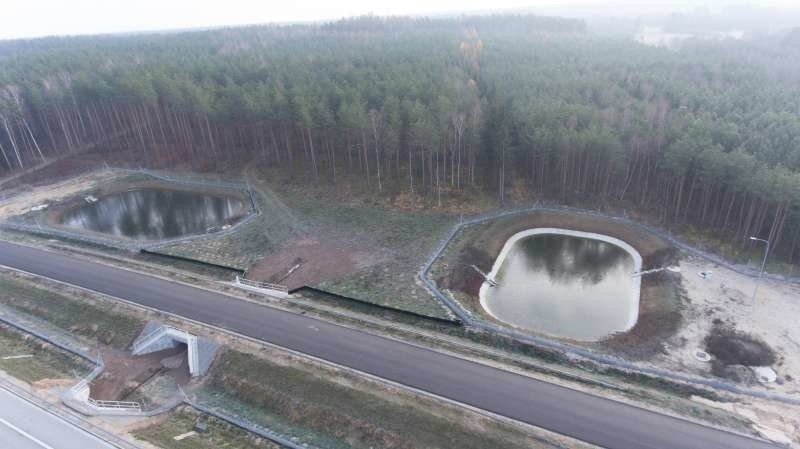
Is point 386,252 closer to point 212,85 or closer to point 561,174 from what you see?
point 561,174

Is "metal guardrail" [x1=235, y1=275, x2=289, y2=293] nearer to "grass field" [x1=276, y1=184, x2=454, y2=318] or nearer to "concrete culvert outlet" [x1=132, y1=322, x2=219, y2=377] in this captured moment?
"grass field" [x1=276, y1=184, x2=454, y2=318]

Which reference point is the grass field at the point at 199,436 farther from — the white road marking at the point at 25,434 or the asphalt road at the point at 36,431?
the white road marking at the point at 25,434

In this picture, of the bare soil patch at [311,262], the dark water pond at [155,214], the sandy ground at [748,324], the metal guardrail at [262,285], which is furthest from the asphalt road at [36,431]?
the sandy ground at [748,324]

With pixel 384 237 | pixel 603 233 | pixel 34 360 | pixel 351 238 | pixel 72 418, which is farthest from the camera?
pixel 351 238

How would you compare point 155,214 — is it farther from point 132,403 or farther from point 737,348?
point 737,348

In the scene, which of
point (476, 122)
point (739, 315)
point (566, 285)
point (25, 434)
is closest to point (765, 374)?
point (739, 315)
